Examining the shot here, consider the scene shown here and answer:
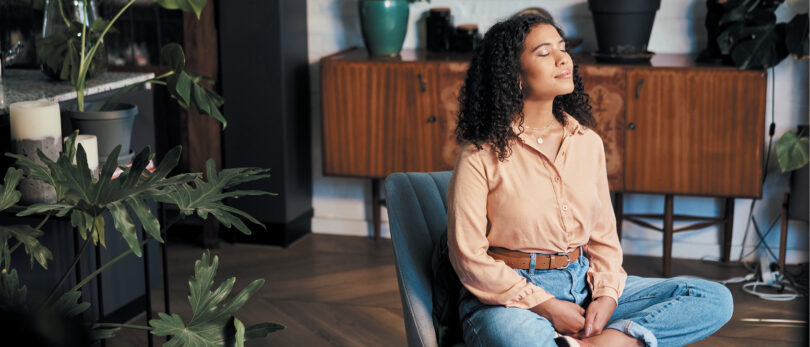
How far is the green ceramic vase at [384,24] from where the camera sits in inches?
144

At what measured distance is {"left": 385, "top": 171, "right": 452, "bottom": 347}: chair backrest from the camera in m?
1.79

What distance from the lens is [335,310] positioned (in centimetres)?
320

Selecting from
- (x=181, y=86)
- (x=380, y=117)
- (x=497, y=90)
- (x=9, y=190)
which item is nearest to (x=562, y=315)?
(x=497, y=90)

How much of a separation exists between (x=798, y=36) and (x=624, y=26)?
2.10 feet

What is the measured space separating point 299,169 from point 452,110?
0.87 meters

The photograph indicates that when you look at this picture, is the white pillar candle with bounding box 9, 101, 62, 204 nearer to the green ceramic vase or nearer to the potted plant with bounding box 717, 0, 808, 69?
the green ceramic vase

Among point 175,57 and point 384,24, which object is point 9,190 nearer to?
point 175,57

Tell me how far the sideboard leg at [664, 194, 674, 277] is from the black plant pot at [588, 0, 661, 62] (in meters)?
0.63

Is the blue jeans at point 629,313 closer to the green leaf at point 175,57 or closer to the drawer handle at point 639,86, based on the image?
the green leaf at point 175,57

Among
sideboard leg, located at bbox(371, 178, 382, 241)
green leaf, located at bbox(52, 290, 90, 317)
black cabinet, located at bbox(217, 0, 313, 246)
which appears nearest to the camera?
green leaf, located at bbox(52, 290, 90, 317)

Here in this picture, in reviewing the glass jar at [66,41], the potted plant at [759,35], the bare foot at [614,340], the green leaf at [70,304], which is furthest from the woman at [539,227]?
the potted plant at [759,35]

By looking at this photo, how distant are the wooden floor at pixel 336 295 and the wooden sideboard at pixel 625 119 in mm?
396

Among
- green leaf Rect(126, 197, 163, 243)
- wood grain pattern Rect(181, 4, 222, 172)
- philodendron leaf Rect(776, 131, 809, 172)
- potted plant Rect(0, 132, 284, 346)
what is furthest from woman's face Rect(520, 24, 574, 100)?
wood grain pattern Rect(181, 4, 222, 172)

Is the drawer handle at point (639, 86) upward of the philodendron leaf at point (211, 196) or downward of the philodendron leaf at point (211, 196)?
upward
